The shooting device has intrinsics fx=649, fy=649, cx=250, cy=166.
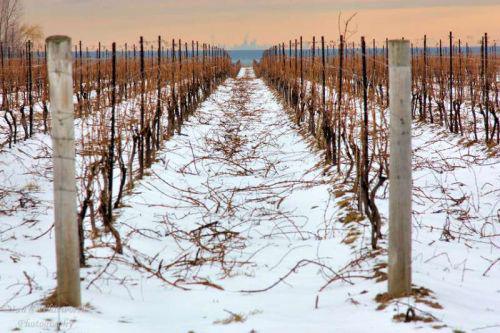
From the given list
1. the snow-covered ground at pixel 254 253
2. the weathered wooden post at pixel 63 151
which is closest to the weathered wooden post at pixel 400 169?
the snow-covered ground at pixel 254 253

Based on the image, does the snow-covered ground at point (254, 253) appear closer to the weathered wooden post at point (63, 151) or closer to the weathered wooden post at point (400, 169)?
the weathered wooden post at point (400, 169)

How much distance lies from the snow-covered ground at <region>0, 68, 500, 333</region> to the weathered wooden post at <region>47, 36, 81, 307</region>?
0.37 m

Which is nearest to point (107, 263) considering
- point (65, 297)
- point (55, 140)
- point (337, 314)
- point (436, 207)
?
point (65, 297)

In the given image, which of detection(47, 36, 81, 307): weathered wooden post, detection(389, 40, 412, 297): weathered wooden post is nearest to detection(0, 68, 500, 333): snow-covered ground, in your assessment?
detection(389, 40, 412, 297): weathered wooden post

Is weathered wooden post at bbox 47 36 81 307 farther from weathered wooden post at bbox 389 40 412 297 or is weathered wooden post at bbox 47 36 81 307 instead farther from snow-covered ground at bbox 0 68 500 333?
weathered wooden post at bbox 389 40 412 297

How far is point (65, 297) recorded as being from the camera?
3576 millimetres

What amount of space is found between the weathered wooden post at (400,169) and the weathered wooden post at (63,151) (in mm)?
1732

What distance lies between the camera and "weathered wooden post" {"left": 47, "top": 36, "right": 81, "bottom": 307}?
346cm

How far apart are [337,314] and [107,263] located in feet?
5.92

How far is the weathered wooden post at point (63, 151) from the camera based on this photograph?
346 cm

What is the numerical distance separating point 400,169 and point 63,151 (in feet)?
5.95

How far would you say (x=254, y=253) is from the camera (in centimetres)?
521

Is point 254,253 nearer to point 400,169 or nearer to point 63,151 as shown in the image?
point 400,169

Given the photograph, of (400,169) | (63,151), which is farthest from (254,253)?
(63,151)
